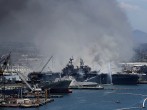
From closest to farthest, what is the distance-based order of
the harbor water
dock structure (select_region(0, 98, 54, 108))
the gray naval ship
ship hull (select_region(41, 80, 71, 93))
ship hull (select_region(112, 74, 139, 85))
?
the harbor water, dock structure (select_region(0, 98, 54, 108)), ship hull (select_region(41, 80, 71, 93)), ship hull (select_region(112, 74, 139, 85)), the gray naval ship

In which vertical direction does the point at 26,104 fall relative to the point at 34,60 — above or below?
below

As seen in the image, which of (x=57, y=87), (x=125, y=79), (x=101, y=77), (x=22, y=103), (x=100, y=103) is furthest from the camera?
(x=101, y=77)

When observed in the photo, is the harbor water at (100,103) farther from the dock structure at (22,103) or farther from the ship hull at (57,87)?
the ship hull at (57,87)

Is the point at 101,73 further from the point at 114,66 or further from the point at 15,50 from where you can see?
the point at 15,50

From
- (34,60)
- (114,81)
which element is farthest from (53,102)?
(34,60)

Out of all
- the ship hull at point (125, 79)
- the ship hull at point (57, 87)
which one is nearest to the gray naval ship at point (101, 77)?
the ship hull at point (125, 79)

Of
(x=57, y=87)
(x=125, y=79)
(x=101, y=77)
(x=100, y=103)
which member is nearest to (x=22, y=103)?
→ (x=100, y=103)

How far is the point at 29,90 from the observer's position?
35.0m

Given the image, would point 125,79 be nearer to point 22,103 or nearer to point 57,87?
point 57,87

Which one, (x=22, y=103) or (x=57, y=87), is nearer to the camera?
(x=22, y=103)

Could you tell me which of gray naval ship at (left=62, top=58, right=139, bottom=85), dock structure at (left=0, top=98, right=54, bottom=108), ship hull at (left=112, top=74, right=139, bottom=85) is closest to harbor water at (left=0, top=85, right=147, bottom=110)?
dock structure at (left=0, top=98, right=54, bottom=108)

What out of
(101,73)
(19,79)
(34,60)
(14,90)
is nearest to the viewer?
(14,90)

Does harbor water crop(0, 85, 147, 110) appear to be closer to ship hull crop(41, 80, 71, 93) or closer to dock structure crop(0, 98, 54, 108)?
dock structure crop(0, 98, 54, 108)

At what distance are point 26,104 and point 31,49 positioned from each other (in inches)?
2032
